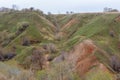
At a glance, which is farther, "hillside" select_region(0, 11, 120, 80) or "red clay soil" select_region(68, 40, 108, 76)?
"red clay soil" select_region(68, 40, 108, 76)

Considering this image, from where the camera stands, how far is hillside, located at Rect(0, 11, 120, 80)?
260ft

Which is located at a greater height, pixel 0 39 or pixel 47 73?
pixel 47 73

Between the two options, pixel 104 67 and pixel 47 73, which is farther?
pixel 104 67

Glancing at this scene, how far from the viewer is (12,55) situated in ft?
403

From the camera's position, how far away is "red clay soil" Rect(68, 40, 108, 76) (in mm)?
92500

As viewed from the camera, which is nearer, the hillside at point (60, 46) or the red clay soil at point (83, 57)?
the hillside at point (60, 46)

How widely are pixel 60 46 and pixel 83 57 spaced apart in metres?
24.2

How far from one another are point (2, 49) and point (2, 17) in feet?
156

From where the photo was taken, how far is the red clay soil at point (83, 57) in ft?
303

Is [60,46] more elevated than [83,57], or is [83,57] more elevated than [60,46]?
[83,57]

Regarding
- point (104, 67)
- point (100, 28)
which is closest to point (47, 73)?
point (104, 67)

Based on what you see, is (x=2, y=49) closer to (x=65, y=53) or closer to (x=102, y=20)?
(x=65, y=53)

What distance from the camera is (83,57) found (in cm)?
9856

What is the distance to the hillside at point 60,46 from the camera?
7938 cm
